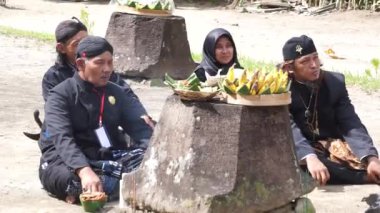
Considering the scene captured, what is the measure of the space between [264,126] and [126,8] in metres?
6.62

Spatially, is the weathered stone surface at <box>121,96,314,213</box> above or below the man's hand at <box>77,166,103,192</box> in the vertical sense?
above

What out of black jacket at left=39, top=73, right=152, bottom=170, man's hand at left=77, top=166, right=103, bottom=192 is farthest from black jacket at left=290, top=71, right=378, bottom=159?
man's hand at left=77, top=166, right=103, bottom=192

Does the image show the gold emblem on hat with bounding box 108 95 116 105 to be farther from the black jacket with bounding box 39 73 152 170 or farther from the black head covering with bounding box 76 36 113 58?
the black head covering with bounding box 76 36 113 58

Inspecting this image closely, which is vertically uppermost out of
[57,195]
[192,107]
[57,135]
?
[192,107]

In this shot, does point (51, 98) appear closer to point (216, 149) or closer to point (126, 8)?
point (216, 149)

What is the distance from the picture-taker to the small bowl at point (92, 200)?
211 inches

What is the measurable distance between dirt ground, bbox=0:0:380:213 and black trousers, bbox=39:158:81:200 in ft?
0.24

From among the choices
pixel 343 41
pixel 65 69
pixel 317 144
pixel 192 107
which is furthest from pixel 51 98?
pixel 343 41

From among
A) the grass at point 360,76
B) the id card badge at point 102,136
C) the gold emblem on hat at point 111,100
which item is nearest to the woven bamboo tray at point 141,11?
the grass at point 360,76

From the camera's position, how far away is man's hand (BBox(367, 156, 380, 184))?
6039 mm

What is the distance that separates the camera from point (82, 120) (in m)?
5.80

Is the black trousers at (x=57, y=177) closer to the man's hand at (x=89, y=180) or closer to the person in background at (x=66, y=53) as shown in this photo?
the man's hand at (x=89, y=180)

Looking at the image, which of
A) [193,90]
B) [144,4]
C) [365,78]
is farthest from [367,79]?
[193,90]

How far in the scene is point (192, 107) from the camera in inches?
198
